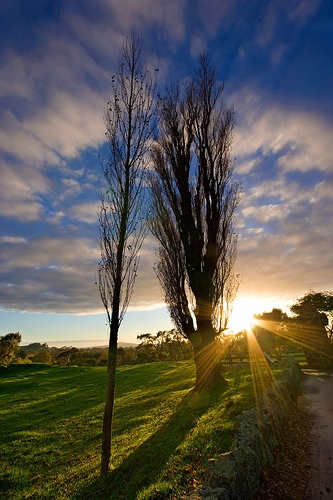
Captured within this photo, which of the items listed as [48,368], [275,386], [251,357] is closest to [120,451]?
[275,386]

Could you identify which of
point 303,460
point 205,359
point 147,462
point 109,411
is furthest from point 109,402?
point 205,359

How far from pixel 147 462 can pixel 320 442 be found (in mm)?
5398

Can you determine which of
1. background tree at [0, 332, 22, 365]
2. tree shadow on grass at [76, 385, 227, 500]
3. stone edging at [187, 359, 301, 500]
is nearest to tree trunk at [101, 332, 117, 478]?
tree shadow on grass at [76, 385, 227, 500]

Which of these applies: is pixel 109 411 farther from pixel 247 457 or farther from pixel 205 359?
pixel 205 359

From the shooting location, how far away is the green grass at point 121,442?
22.9ft

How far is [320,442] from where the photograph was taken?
28.7 feet

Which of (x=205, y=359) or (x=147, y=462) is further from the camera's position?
(x=205, y=359)

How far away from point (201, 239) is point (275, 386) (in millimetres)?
8844

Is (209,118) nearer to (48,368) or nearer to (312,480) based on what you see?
(312,480)

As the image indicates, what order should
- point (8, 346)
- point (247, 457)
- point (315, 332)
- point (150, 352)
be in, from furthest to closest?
point (150, 352)
point (8, 346)
point (315, 332)
point (247, 457)

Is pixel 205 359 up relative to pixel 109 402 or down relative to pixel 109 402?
up

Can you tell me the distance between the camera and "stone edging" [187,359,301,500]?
206 inches

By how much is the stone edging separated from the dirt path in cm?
105

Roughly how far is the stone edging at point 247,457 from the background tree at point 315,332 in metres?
21.9
